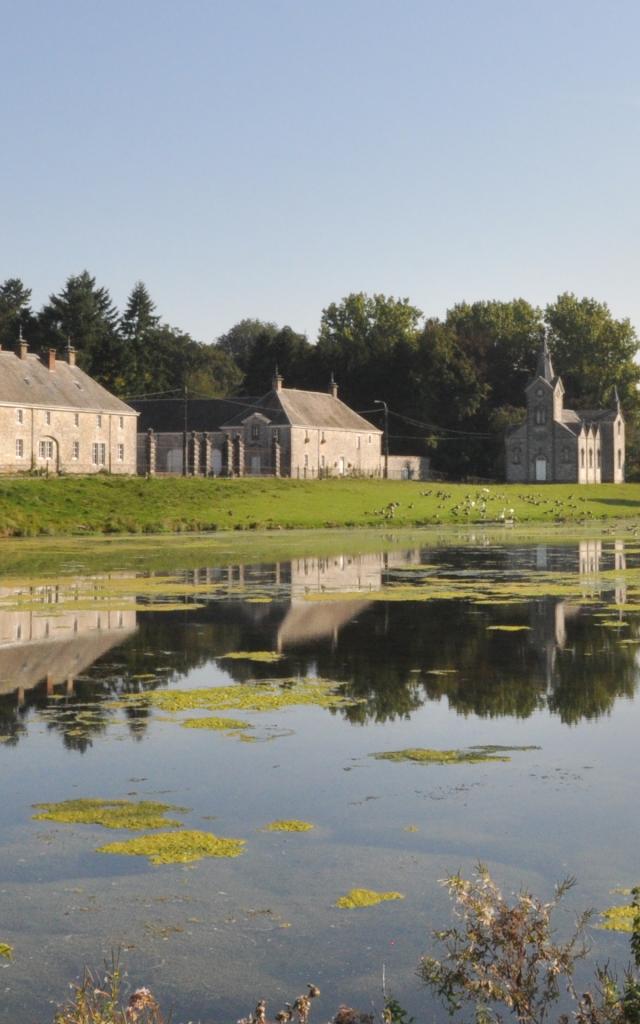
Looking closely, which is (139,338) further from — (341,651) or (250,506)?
(341,651)

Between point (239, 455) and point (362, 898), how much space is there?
3580 inches

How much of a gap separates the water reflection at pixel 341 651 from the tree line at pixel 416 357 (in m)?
92.6

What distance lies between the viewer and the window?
93.7 m

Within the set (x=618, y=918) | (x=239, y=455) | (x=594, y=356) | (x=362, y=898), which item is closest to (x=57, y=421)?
(x=239, y=455)

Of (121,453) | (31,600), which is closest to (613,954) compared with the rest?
(31,600)

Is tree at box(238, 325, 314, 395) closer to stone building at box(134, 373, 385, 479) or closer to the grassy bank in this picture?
stone building at box(134, 373, 385, 479)

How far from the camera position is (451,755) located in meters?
13.1

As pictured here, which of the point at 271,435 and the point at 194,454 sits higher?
the point at 271,435

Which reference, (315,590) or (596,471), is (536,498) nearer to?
(596,471)

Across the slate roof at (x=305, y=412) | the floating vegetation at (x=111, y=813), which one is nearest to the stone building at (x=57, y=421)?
the slate roof at (x=305, y=412)

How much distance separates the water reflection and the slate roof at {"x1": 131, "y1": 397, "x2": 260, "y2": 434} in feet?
274

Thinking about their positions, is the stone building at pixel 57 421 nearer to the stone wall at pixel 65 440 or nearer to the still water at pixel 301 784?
the stone wall at pixel 65 440

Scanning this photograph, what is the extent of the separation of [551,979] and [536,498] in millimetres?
81275

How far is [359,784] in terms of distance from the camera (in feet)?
39.2
